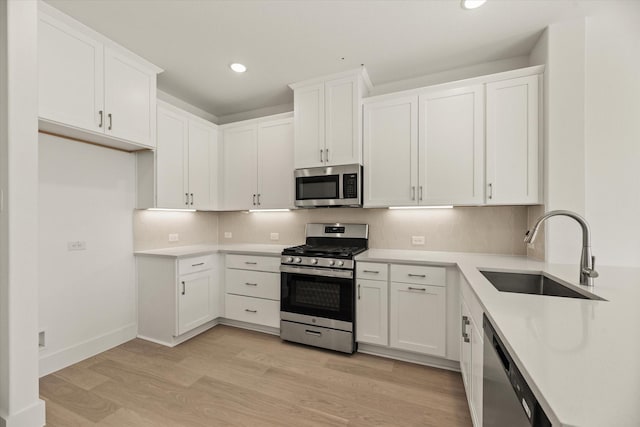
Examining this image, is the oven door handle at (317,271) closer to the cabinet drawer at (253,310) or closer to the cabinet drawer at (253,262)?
the cabinet drawer at (253,262)

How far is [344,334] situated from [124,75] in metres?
3.11

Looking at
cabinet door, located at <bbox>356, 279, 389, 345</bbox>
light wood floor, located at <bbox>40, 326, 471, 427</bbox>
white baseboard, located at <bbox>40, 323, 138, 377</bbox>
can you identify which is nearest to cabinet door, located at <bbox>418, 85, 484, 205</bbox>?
cabinet door, located at <bbox>356, 279, 389, 345</bbox>

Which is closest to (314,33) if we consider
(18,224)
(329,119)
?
(329,119)

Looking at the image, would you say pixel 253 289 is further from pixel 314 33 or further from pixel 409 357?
pixel 314 33

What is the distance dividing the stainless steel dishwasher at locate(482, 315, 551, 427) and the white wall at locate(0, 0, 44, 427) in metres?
2.52

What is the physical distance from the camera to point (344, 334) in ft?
8.54

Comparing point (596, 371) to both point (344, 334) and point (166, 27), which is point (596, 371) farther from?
point (166, 27)

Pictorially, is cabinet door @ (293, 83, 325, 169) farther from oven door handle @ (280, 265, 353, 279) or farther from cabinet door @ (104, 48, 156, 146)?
cabinet door @ (104, 48, 156, 146)

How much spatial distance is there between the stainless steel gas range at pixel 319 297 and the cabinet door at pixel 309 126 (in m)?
0.99

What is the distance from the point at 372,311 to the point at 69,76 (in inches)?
123

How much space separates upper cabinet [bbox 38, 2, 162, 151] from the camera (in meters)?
1.99

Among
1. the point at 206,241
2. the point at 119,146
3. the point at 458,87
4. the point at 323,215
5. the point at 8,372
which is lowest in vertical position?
the point at 8,372

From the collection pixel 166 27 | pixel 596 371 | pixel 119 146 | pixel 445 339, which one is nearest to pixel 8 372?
pixel 119 146

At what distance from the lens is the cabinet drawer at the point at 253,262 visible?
119 inches
